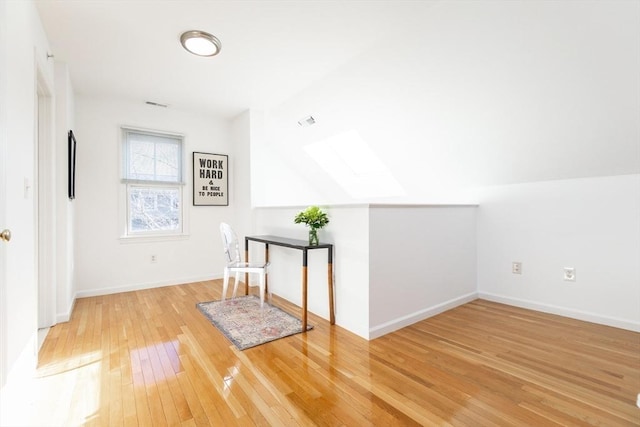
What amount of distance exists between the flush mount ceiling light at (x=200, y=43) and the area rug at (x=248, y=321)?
2.36 meters

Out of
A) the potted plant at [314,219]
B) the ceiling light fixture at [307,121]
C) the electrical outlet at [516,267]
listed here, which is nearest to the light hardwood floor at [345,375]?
the electrical outlet at [516,267]

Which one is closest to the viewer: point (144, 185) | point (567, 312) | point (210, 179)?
point (567, 312)

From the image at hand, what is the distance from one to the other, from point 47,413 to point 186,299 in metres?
1.92

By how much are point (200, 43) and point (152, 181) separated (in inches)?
84.6

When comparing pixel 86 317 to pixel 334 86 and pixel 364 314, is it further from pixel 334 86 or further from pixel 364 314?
pixel 334 86

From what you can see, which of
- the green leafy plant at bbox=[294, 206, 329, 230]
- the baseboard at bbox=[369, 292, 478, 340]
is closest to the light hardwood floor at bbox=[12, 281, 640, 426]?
the baseboard at bbox=[369, 292, 478, 340]

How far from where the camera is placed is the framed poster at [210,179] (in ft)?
14.0

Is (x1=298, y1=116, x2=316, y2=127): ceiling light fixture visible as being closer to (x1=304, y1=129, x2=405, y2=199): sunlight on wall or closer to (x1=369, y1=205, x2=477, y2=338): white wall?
(x1=304, y1=129, x2=405, y2=199): sunlight on wall

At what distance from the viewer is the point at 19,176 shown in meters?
1.69

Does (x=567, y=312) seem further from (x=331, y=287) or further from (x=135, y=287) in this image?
(x=135, y=287)

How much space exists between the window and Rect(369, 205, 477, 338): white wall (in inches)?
117

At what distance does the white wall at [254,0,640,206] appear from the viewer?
1.94 m

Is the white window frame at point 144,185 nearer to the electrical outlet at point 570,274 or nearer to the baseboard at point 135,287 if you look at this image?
the baseboard at point 135,287

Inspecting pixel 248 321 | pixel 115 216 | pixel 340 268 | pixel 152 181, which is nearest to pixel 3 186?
pixel 248 321
